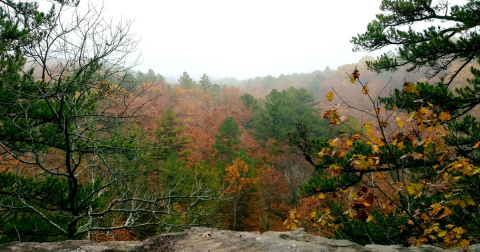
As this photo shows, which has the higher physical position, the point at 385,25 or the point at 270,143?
the point at 385,25

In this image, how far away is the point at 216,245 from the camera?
8.07 feet

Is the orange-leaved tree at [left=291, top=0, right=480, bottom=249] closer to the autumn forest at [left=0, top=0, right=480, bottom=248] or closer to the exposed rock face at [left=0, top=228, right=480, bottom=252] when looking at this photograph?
the autumn forest at [left=0, top=0, right=480, bottom=248]

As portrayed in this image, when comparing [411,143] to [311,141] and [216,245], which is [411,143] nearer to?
[311,141]

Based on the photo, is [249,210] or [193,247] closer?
[193,247]

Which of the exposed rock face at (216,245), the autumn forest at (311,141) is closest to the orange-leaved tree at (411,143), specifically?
the autumn forest at (311,141)

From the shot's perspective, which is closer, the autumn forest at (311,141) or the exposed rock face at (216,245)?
the exposed rock face at (216,245)

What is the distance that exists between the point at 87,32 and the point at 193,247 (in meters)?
A: 3.49

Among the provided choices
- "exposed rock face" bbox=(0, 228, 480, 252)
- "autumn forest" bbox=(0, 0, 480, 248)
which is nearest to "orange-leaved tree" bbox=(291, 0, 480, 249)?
"autumn forest" bbox=(0, 0, 480, 248)

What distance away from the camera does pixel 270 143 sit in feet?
84.0

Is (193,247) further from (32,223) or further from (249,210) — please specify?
(249,210)

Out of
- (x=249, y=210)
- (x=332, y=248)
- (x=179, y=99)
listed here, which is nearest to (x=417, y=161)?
(x=332, y=248)

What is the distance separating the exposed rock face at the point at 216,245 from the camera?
2.27 meters

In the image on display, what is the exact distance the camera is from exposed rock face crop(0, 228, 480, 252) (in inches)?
89.3

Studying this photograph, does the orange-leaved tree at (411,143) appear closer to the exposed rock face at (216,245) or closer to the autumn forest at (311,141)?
the autumn forest at (311,141)
